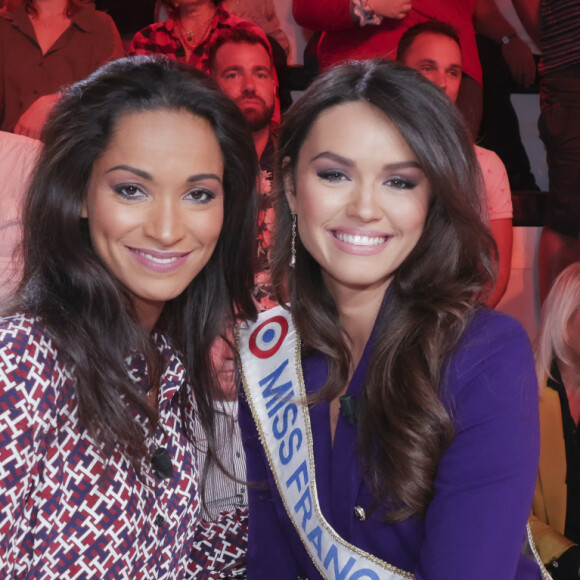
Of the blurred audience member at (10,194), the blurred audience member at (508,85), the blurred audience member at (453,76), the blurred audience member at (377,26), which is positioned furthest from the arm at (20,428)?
the blurred audience member at (508,85)

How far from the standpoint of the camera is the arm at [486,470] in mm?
1405

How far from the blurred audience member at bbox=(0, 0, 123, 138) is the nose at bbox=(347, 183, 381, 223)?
2035 mm

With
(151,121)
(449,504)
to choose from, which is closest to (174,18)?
(151,121)

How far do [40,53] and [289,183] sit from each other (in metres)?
1.92

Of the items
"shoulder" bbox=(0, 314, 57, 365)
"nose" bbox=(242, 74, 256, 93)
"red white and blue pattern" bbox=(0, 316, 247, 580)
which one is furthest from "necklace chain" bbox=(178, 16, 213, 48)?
"shoulder" bbox=(0, 314, 57, 365)

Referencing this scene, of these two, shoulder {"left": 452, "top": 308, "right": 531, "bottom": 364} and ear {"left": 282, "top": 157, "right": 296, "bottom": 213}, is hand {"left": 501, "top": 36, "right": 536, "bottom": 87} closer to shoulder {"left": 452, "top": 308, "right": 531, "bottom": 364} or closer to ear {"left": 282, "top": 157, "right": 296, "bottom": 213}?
ear {"left": 282, "top": 157, "right": 296, "bottom": 213}

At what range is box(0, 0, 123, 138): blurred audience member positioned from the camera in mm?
3291

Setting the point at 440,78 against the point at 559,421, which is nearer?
the point at 559,421

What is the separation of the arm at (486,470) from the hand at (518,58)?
2993 millimetres

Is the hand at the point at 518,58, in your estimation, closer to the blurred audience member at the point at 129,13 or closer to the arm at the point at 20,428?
the blurred audience member at the point at 129,13

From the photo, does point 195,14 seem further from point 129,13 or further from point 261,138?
point 261,138

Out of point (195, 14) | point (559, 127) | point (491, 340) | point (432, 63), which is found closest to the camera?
point (491, 340)

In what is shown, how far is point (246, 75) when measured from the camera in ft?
11.4

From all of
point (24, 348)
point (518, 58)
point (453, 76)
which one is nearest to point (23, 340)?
point (24, 348)
